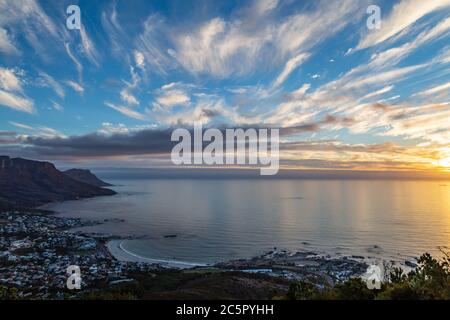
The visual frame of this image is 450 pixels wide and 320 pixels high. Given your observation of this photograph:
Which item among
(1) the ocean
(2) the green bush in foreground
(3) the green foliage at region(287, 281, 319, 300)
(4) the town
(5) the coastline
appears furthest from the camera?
(1) the ocean

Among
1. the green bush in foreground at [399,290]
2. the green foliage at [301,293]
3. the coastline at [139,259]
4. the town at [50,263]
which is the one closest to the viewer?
the green bush in foreground at [399,290]

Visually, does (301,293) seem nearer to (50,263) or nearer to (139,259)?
(139,259)

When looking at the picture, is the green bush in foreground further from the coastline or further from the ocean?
the ocean


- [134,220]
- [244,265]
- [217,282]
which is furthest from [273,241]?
[134,220]

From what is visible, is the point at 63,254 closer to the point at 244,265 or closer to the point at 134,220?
the point at 244,265

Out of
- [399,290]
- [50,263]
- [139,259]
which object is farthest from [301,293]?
[50,263]

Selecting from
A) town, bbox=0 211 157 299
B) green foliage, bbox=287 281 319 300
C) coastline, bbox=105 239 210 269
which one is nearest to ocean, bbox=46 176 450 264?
coastline, bbox=105 239 210 269

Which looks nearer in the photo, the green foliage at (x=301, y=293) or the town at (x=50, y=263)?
the green foliage at (x=301, y=293)

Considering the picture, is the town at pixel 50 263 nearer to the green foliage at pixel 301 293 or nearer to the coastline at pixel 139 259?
the coastline at pixel 139 259

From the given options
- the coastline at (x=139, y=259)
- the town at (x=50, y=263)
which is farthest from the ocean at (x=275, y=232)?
the town at (x=50, y=263)
